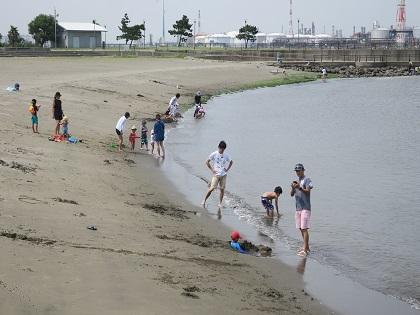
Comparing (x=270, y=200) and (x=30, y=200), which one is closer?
(x=30, y=200)

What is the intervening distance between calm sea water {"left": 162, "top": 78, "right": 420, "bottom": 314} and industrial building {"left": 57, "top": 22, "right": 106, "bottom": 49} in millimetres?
60328

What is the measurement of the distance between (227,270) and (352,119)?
30.7m

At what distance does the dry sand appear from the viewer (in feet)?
25.3

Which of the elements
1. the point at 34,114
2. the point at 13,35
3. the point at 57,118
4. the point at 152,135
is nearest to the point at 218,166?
the point at 152,135

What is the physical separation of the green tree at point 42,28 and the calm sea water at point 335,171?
58.9 metres

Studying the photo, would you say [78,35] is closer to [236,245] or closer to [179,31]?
[179,31]

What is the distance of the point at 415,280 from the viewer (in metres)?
11.3

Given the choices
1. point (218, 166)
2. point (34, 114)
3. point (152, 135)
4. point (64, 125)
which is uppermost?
point (34, 114)

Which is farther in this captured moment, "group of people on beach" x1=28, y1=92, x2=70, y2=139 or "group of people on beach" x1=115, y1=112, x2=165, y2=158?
"group of people on beach" x1=115, y1=112, x2=165, y2=158

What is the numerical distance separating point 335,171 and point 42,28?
84.8 m

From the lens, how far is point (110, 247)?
32.3ft

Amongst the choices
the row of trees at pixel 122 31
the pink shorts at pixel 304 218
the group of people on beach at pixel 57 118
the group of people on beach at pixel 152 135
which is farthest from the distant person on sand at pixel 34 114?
the row of trees at pixel 122 31

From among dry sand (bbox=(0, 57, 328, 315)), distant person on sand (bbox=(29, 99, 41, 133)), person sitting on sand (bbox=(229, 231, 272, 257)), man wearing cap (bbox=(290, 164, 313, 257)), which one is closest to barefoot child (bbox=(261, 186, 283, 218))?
dry sand (bbox=(0, 57, 328, 315))

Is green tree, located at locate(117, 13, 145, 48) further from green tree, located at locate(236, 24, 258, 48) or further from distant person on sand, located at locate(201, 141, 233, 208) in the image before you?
distant person on sand, located at locate(201, 141, 233, 208)
